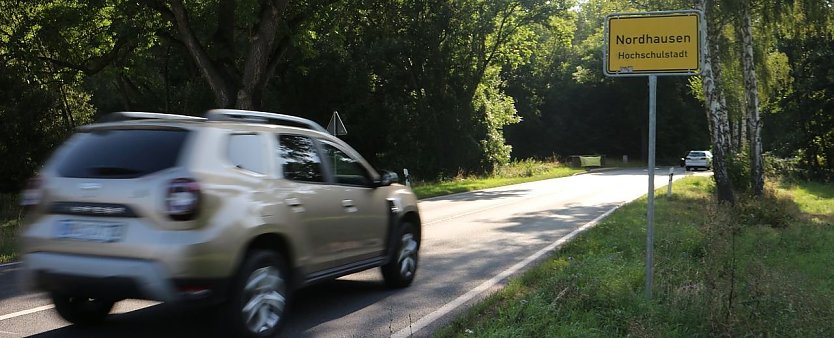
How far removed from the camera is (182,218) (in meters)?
4.79

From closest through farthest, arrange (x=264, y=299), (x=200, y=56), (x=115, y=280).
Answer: (x=115, y=280) < (x=264, y=299) < (x=200, y=56)

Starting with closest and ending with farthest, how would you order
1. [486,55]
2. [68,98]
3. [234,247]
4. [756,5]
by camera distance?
[234,247] < [756,5] < [68,98] < [486,55]

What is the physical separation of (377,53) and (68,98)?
49.9 feet

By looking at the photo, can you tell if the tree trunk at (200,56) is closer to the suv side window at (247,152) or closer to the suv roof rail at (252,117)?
the suv roof rail at (252,117)

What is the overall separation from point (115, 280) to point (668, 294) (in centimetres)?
465

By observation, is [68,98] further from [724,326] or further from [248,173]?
[724,326]

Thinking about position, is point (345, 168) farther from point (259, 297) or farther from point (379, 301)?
point (259, 297)

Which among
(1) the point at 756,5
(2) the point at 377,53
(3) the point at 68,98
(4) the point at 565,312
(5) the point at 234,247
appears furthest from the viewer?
(2) the point at 377,53

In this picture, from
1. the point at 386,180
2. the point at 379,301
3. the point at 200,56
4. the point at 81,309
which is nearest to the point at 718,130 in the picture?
the point at 200,56

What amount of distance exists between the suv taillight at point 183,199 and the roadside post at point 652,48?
3.87m

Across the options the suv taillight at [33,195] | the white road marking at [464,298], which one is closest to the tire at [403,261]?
the white road marking at [464,298]

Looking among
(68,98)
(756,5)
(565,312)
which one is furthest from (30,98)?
(756,5)

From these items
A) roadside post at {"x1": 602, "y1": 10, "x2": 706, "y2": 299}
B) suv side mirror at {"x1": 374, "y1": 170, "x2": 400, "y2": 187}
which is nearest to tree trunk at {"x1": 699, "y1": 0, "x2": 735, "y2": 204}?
roadside post at {"x1": 602, "y1": 10, "x2": 706, "y2": 299}

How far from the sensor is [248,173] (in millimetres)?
5414
